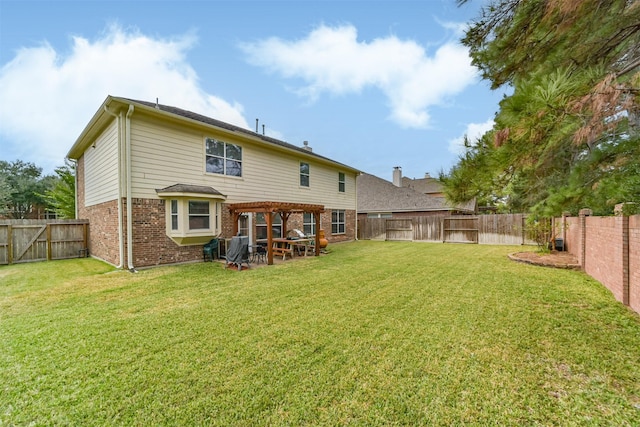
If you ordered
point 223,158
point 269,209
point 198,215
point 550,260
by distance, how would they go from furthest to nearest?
1. point 223,158
2. point 198,215
3. point 269,209
4. point 550,260

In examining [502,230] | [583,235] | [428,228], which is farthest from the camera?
[428,228]

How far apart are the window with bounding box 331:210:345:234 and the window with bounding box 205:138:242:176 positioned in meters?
6.71

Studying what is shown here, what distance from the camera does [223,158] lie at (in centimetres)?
974

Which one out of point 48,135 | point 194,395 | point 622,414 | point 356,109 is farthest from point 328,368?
point 48,135

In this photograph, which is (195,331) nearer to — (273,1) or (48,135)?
(273,1)

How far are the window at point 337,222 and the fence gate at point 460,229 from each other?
6.12 meters

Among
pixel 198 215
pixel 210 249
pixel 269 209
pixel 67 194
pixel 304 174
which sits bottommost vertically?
pixel 210 249

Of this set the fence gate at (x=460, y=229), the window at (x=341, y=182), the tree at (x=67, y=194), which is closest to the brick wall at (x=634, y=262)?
the fence gate at (x=460, y=229)

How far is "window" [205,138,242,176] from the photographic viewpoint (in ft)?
30.8

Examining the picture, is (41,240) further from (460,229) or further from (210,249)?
(460,229)

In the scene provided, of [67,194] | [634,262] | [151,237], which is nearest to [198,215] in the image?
[151,237]

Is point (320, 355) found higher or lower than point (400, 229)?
lower

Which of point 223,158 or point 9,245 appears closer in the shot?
point 9,245

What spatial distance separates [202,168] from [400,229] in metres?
12.7
